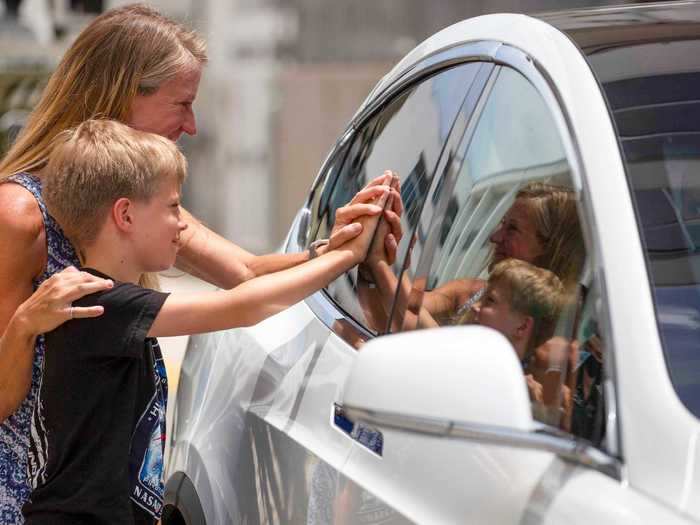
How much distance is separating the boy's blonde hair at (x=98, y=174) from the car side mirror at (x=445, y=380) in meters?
0.90

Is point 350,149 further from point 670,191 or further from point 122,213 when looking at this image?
point 670,191

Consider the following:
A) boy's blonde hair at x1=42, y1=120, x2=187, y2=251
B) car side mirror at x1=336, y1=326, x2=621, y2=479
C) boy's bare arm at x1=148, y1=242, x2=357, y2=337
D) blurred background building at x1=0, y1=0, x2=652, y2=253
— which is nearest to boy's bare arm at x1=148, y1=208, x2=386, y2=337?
boy's bare arm at x1=148, y1=242, x2=357, y2=337

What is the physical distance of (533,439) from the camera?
1.68 m

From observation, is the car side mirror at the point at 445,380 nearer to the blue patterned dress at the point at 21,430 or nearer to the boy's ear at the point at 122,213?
the boy's ear at the point at 122,213

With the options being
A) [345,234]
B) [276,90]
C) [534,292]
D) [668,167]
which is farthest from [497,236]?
[276,90]

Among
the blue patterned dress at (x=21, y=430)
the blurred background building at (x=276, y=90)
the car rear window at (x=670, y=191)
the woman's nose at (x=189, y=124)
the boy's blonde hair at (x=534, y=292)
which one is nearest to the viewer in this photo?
the car rear window at (x=670, y=191)

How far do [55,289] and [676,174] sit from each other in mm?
1140

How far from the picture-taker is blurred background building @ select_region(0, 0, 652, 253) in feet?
44.1

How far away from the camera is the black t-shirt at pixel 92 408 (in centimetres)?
253

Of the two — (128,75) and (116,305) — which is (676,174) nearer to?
(116,305)

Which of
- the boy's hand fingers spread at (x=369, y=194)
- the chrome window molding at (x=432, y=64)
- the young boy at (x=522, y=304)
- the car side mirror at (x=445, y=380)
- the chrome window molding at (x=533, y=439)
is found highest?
the chrome window molding at (x=432, y=64)

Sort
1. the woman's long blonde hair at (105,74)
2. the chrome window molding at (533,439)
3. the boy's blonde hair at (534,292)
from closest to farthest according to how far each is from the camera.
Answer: the chrome window molding at (533,439), the boy's blonde hair at (534,292), the woman's long blonde hair at (105,74)

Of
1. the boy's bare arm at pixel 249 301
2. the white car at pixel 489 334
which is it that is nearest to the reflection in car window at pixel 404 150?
the white car at pixel 489 334

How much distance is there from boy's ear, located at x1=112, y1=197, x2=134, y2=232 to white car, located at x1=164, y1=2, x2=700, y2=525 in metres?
0.43
